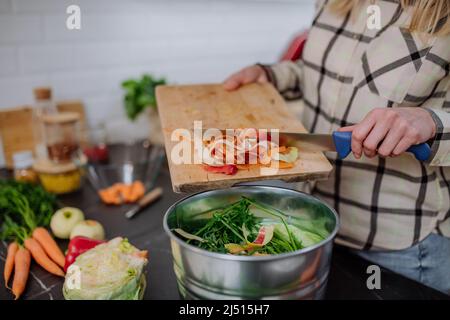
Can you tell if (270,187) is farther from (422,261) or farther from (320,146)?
(422,261)

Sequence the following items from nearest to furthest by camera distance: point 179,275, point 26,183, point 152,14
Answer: point 179,275 < point 26,183 < point 152,14

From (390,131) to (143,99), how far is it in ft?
3.34

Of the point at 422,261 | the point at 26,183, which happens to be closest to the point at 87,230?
the point at 26,183

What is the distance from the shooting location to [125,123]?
179 centimetres

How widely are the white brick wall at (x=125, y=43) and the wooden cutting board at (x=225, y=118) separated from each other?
0.63 meters

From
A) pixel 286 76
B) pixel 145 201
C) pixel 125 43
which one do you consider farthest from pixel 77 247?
pixel 125 43

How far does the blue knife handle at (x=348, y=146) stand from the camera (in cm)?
80

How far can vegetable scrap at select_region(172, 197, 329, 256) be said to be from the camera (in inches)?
28.1

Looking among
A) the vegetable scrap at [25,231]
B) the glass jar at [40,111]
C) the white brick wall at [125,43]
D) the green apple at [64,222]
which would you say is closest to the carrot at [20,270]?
the vegetable scrap at [25,231]

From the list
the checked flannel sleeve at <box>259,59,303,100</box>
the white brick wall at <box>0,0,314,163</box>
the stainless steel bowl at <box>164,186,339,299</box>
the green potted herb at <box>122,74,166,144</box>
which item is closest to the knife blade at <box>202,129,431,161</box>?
the stainless steel bowl at <box>164,186,339,299</box>

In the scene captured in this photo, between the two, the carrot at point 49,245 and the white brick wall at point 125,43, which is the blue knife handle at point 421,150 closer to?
the carrot at point 49,245

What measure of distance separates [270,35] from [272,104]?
1049 mm

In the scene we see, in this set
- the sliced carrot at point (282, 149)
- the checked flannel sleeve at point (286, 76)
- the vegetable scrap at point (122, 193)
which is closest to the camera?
the sliced carrot at point (282, 149)

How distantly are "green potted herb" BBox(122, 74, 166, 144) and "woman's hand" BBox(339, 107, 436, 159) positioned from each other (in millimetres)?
969
